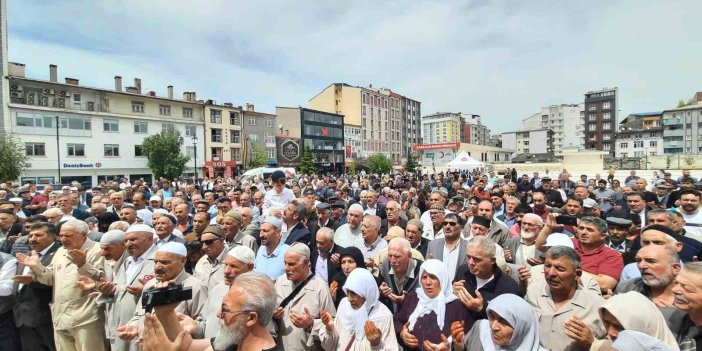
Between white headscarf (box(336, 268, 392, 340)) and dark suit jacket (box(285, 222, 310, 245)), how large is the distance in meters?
2.33

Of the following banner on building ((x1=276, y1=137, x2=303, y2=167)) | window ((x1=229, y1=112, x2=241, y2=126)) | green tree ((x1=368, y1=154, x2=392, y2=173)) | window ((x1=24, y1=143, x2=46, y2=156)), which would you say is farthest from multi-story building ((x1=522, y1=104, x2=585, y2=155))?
window ((x1=24, y1=143, x2=46, y2=156))

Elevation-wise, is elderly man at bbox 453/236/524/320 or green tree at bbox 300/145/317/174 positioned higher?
green tree at bbox 300/145/317/174

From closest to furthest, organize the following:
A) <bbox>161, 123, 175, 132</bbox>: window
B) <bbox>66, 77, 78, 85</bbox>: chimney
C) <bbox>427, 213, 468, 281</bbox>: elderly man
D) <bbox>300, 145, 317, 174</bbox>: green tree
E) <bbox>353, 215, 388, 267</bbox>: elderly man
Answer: <bbox>427, 213, 468, 281</bbox>: elderly man < <bbox>353, 215, 388, 267</bbox>: elderly man < <bbox>66, 77, 78, 85</bbox>: chimney < <bbox>161, 123, 175, 132</bbox>: window < <bbox>300, 145, 317, 174</bbox>: green tree

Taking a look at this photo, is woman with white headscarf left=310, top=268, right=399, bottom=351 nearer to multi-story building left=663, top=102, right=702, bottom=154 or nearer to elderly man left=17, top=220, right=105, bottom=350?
elderly man left=17, top=220, right=105, bottom=350

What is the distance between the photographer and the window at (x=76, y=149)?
116 ft

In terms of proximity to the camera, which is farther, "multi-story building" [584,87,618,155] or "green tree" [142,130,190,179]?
"multi-story building" [584,87,618,155]

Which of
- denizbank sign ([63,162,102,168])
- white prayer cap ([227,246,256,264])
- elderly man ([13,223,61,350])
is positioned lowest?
elderly man ([13,223,61,350])

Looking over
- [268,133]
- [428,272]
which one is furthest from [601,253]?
[268,133]

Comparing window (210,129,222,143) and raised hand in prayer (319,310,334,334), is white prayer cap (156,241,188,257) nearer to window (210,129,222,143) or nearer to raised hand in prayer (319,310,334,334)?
raised hand in prayer (319,310,334,334)

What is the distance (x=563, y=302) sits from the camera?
2.87 metres

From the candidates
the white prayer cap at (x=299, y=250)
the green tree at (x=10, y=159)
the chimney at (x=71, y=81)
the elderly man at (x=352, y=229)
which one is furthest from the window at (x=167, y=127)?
the white prayer cap at (x=299, y=250)

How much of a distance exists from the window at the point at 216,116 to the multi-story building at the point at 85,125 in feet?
8.26

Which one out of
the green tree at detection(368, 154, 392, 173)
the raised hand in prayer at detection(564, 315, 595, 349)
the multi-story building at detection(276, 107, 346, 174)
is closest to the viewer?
the raised hand in prayer at detection(564, 315, 595, 349)

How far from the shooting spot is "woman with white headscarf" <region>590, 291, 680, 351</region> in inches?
83.8
